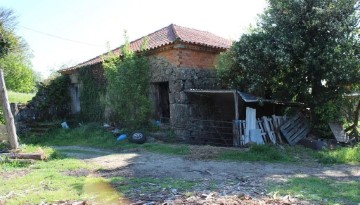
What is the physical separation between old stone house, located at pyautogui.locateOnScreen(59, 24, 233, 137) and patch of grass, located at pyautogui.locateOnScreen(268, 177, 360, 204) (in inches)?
259

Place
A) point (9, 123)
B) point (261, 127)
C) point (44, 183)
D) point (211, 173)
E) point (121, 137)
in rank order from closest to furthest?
1. point (44, 183)
2. point (211, 173)
3. point (9, 123)
4. point (261, 127)
5. point (121, 137)

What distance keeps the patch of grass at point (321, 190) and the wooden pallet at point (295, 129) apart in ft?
15.7

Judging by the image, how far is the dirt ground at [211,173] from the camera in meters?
5.00

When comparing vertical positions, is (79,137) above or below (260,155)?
above

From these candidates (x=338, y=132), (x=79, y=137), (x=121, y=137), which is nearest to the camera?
(x=338, y=132)

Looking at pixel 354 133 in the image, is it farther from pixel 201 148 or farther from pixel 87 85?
pixel 87 85

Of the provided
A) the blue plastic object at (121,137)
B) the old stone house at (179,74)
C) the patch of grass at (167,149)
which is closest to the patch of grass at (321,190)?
the patch of grass at (167,149)

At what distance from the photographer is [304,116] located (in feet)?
40.6

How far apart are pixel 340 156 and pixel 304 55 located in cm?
362

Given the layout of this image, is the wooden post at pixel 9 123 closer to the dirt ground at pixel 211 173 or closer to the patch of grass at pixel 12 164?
the patch of grass at pixel 12 164

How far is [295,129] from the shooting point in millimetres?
11977

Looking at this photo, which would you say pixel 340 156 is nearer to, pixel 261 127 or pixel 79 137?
pixel 261 127

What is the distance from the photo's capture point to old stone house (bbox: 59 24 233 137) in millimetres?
12758

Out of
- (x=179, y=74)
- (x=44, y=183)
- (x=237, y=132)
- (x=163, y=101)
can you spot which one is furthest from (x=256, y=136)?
(x=44, y=183)
